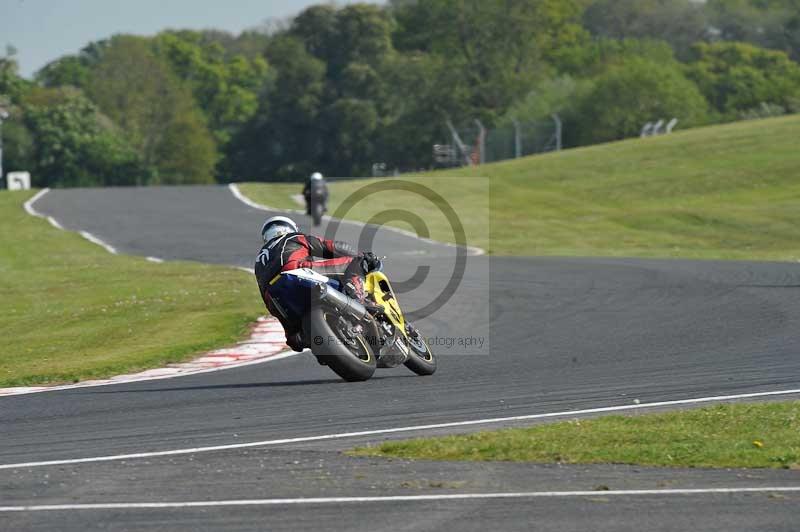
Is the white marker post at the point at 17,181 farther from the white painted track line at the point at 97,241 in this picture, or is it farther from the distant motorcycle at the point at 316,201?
the distant motorcycle at the point at 316,201

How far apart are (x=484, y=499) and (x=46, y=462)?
315 cm

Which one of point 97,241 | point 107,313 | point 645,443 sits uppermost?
point 645,443

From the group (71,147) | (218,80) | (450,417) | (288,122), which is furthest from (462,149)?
(218,80)

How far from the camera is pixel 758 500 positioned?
719 centimetres

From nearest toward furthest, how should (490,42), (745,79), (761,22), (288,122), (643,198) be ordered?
(643,198) < (745,79) < (490,42) < (288,122) < (761,22)

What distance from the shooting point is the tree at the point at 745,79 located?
89.2 metres

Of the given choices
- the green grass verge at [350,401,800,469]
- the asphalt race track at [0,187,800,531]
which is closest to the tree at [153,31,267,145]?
the asphalt race track at [0,187,800,531]

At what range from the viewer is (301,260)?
37.9ft

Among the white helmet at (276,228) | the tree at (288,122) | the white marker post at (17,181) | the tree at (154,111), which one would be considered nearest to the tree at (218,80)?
the tree at (154,111)

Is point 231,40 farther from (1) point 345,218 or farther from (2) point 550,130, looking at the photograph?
(1) point 345,218

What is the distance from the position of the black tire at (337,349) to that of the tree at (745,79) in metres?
74.6

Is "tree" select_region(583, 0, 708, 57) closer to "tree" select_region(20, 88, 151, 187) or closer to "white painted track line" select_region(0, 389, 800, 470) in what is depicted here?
"tree" select_region(20, 88, 151, 187)

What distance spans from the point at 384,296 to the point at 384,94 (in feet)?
286

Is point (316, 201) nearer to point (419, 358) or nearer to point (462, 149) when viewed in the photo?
point (419, 358)
